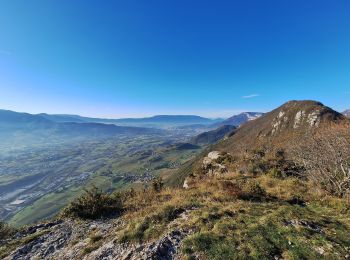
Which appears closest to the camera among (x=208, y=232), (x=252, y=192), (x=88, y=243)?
(x=208, y=232)

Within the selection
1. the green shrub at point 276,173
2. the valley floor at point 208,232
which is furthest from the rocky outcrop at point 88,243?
the green shrub at point 276,173

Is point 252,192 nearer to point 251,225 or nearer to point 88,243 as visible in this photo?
point 251,225

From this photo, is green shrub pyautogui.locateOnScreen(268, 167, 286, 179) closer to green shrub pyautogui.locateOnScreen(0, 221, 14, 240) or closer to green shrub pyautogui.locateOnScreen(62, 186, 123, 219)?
green shrub pyautogui.locateOnScreen(62, 186, 123, 219)

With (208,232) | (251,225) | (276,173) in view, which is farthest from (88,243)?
(276,173)

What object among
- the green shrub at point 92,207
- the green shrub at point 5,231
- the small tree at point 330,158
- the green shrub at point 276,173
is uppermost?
the small tree at point 330,158

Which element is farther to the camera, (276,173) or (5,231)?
(276,173)

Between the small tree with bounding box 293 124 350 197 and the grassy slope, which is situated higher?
the small tree with bounding box 293 124 350 197

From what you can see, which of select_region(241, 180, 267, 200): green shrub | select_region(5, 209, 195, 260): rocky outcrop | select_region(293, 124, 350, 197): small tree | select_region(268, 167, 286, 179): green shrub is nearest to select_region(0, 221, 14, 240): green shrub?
select_region(5, 209, 195, 260): rocky outcrop

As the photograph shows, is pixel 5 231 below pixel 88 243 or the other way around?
below

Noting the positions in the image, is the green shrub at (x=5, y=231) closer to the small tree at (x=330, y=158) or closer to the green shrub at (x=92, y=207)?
the green shrub at (x=92, y=207)
